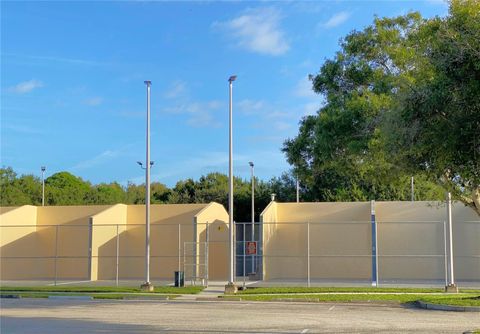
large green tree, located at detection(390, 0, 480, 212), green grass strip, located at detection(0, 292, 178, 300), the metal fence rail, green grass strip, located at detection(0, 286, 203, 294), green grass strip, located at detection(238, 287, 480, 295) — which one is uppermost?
large green tree, located at detection(390, 0, 480, 212)

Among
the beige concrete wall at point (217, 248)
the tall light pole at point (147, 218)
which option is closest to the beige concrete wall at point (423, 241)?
the beige concrete wall at point (217, 248)

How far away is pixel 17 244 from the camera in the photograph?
36312mm

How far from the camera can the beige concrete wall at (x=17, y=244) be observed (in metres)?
35.7

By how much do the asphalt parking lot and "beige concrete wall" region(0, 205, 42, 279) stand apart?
14.8 m

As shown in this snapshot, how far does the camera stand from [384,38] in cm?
2097

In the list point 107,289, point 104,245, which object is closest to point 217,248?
point 104,245

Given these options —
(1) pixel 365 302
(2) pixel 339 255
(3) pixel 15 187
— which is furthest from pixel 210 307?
(3) pixel 15 187

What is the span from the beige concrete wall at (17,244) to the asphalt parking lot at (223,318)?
48.6 feet

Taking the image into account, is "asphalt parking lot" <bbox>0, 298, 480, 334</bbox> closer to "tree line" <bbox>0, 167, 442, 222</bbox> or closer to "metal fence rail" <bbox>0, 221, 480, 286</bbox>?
"metal fence rail" <bbox>0, 221, 480, 286</bbox>

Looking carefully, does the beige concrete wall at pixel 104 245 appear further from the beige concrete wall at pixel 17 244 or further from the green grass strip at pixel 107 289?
the green grass strip at pixel 107 289

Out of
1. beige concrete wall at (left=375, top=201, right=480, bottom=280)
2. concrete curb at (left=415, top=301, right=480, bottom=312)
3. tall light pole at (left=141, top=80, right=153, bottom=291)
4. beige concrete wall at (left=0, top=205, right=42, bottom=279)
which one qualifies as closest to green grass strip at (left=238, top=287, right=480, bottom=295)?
tall light pole at (left=141, top=80, right=153, bottom=291)

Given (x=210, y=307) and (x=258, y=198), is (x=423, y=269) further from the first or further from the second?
(x=258, y=198)

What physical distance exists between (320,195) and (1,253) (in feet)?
93.9

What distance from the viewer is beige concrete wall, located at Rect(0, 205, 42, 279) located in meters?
35.7
